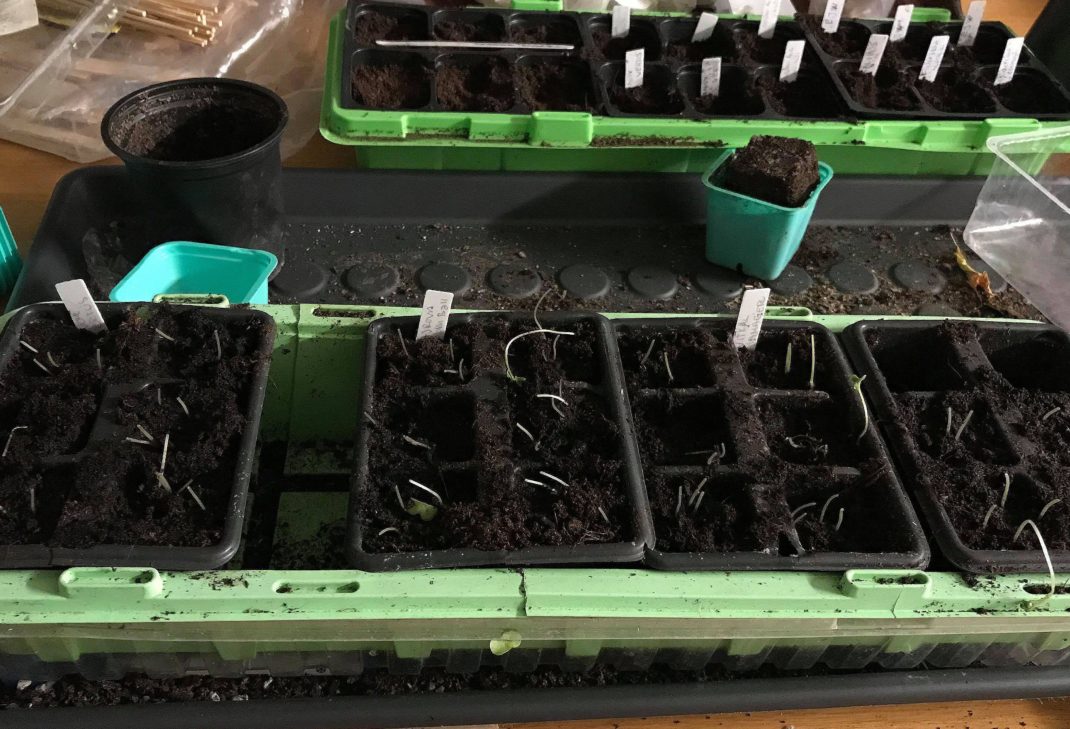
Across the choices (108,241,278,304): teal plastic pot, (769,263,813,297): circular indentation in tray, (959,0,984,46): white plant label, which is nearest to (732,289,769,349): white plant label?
(769,263,813,297): circular indentation in tray

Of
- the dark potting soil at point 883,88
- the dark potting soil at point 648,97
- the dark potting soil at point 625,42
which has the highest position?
the dark potting soil at point 625,42

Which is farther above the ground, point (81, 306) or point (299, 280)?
point (81, 306)

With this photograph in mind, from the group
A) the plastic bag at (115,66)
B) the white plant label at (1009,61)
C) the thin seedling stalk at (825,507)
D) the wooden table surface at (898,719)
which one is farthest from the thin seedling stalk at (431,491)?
the white plant label at (1009,61)

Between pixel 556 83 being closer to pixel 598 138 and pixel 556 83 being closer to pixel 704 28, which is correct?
pixel 598 138

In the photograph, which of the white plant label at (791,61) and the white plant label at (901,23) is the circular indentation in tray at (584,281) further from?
the white plant label at (901,23)

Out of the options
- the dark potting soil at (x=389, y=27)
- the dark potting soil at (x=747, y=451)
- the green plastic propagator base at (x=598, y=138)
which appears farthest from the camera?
the dark potting soil at (x=389, y=27)

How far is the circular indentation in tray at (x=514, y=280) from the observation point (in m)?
1.43

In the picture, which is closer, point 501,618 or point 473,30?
point 501,618

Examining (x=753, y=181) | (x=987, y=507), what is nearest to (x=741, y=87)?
(x=753, y=181)

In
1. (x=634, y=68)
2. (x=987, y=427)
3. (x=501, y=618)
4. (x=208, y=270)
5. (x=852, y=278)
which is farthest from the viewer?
(x=634, y=68)

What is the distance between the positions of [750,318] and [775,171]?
426 mm

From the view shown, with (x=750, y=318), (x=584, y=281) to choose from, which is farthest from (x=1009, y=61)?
(x=750, y=318)

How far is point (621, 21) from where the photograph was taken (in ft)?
5.62

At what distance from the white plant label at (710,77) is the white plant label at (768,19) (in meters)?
0.22
